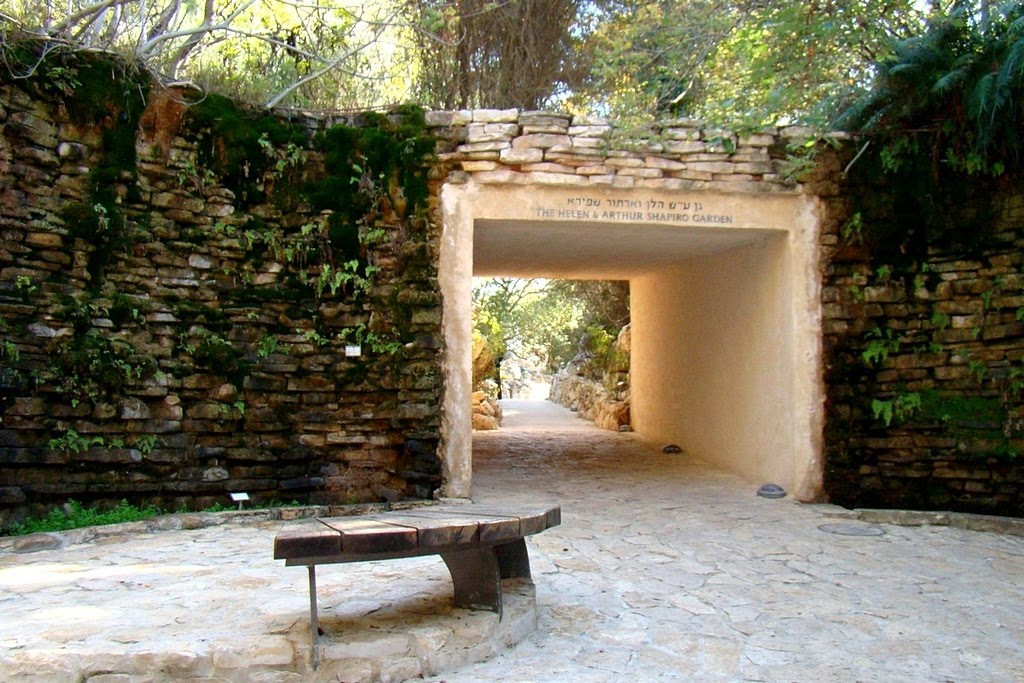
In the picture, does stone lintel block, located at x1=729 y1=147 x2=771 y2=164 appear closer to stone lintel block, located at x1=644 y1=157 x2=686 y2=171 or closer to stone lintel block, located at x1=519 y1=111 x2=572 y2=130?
stone lintel block, located at x1=644 y1=157 x2=686 y2=171

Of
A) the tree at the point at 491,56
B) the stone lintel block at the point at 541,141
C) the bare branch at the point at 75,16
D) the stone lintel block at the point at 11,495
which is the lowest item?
the stone lintel block at the point at 11,495

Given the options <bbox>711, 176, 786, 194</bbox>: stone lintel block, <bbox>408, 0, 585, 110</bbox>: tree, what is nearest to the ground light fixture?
<bbox>711, 176, 786, 194</bbox>: stone lintel block

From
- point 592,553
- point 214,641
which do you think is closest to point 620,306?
point 592,553

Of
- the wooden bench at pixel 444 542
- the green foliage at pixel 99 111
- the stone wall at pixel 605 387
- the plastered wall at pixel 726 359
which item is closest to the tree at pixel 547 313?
the stone wall at pixel 605 387

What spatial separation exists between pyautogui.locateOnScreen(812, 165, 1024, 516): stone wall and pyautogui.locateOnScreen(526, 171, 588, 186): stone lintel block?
78.3 inches

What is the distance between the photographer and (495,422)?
1248cm

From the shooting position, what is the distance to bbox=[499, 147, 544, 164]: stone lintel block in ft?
21.2

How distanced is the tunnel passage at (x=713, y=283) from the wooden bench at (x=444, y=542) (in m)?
2.76

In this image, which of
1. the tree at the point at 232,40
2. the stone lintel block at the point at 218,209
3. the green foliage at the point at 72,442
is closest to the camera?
the green foliage at the point at 72,442

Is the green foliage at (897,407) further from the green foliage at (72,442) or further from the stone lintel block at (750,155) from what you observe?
the green foliage at (72,442)

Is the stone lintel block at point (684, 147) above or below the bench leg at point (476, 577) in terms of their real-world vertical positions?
above

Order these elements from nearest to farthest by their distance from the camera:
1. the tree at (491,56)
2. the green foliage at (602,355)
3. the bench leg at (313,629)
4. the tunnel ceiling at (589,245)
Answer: the bench leg at (313,629) → the tunnel ceiling at (589,245) → the tree at (491,56) → the green foliage at (602,355)

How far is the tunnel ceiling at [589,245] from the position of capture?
6.93 meters

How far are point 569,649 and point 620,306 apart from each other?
11136 millimetres
